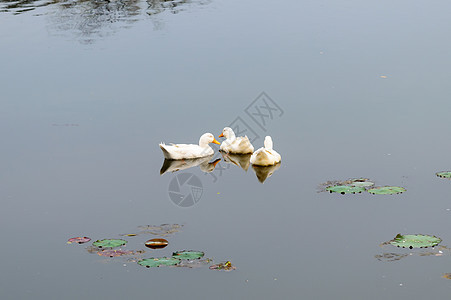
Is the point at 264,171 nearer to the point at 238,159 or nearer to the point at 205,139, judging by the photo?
the point at 238,159

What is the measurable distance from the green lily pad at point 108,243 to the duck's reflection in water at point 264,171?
10.2 ft

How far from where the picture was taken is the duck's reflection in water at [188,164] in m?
12.9

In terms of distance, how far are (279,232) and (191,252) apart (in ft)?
4.24

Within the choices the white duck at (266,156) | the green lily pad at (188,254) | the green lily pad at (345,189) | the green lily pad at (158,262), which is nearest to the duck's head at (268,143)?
the white duck at (266,156)

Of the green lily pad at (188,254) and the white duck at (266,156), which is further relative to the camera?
the white duck at (266,156)

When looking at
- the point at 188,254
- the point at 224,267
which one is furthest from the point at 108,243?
the point at 224,267

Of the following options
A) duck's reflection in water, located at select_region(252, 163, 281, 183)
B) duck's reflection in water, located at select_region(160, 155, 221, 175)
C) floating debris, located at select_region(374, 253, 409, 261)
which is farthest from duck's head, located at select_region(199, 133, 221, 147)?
floating debris, located at select_region(374, 253, 409, 261)

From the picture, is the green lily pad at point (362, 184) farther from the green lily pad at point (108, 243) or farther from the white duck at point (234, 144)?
the green lily pad at point (108, 243)

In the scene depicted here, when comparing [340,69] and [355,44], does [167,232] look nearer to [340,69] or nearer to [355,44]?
[340,69]

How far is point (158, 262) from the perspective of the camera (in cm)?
923

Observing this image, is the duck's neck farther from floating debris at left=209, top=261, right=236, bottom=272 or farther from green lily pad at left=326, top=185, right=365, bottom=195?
floating debris at left=209, top=261, right=236, bottom=272

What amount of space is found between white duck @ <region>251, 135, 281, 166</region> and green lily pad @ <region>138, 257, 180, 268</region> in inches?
149

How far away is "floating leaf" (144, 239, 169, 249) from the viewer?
31.9ft

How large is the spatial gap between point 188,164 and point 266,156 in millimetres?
1485
